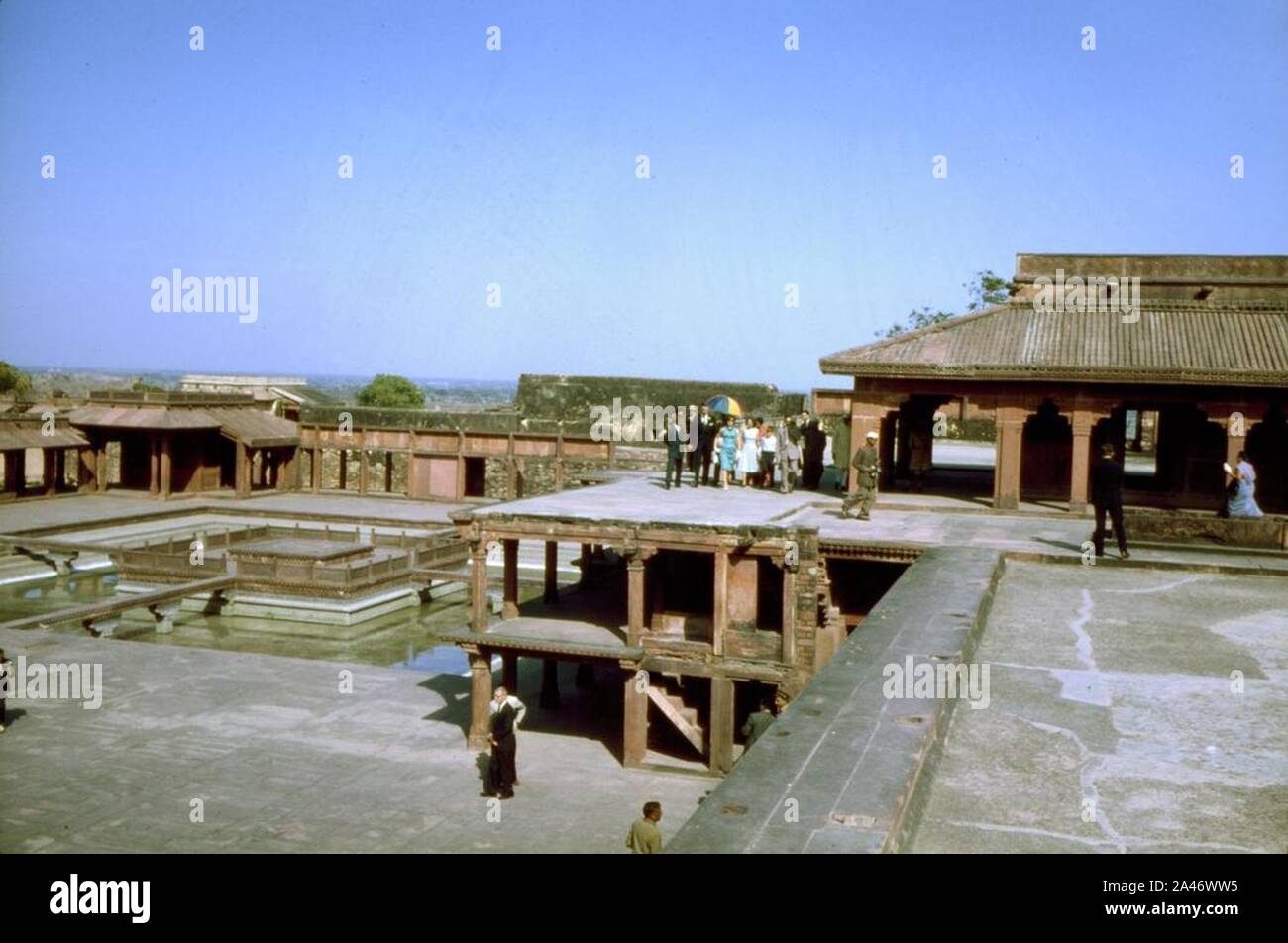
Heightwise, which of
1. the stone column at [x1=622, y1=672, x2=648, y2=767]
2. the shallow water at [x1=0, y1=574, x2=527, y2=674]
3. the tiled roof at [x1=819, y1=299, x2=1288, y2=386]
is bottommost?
the shallow water at [x1=0, y1=574, x2=527, y2=674]

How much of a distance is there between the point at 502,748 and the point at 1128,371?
1499cm

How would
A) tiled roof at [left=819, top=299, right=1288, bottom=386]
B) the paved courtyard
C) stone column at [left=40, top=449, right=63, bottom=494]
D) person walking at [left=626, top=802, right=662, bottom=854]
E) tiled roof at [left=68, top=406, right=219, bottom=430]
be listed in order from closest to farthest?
1. person walking at [left=626, top=802, right=662, bottom=854]
2. the paved courtyard
3. tiled roof at [left=819, top=299, right=1288, bottom=386]
4. tiled roof at [left=68, top=406, right=219, bottom=430]
5. stone column at [left=40, top=449, right=63, bottom=494]

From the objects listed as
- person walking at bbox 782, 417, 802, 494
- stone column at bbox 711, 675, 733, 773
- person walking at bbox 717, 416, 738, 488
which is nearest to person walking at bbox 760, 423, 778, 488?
person walking at bbox 782, 417, 802, 494

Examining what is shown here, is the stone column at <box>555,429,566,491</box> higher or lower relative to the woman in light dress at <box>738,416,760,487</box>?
lower

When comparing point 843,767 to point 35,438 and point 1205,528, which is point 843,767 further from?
point 35,438

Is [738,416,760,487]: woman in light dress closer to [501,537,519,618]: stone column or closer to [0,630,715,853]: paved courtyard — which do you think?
[501,537,519,618]: stone column

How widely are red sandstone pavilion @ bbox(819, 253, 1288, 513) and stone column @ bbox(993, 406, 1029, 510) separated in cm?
3

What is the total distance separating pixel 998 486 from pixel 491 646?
11058 mm

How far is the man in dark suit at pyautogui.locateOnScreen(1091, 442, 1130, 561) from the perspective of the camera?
1580cm

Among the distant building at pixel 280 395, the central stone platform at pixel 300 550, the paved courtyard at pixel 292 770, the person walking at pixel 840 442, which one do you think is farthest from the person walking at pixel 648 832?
the distant building at pixel 280 395

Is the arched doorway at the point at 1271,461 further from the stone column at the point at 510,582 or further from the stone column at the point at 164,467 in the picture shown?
the stone column at the point at 164,467
